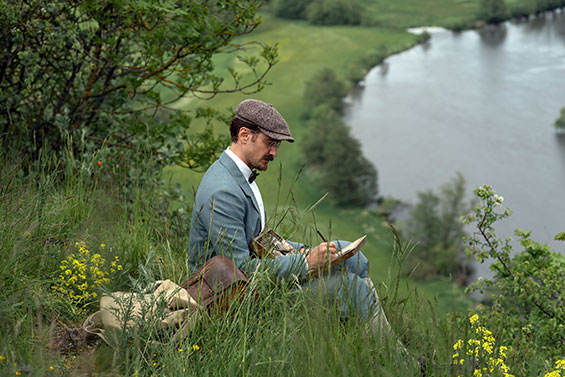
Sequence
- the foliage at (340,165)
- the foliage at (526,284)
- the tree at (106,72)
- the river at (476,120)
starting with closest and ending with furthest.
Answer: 1. the tree at (106,72)
2. the foliage at (526,284)
3. the river at (476,120)
4. the foliage at (340,165)

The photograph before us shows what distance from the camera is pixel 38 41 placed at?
5887mm

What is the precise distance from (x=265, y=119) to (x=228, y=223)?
0.63 metres

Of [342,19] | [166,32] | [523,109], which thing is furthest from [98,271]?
[342,19]

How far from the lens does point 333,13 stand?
299ft

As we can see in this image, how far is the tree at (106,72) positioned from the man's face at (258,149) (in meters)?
2.00

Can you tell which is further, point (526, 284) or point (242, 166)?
point (526, 284)

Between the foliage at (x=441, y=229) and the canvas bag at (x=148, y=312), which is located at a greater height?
the canvas bag at (x=148, y=312)

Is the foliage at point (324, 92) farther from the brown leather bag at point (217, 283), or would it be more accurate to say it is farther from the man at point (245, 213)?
the brown leather bag at point (217, 283)

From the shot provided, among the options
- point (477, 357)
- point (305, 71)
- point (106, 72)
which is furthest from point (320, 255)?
point (305, 71)

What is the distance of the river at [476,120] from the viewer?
55.9 meters

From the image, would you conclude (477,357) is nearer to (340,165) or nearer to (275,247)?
(275,247)

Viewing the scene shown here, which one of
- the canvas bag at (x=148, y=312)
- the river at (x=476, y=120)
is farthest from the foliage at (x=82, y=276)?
the river at (x=476, y=120)

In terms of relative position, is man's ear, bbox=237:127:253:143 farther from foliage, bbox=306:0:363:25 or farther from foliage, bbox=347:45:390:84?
foliage, bbox=306:0:363:25

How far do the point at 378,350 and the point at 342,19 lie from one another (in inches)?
3625
